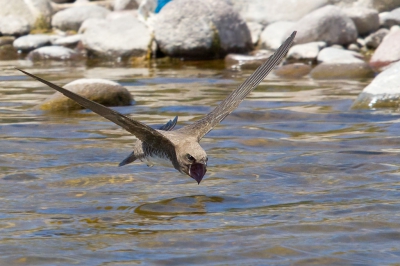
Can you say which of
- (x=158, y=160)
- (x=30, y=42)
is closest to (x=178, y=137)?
(x=158, y=160)

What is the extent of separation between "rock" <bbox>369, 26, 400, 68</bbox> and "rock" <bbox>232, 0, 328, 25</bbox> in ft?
10.5

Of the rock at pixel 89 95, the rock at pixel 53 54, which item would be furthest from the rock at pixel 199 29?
the rock at pixel 89 95

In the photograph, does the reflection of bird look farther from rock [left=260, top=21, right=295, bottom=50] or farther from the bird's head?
rock [left=260, top=21, right=295, bottom=50]

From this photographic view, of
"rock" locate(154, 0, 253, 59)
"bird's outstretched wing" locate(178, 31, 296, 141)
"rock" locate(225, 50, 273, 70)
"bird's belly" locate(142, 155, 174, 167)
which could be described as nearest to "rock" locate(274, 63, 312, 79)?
"rock" locate(225, 50, 273, 70)

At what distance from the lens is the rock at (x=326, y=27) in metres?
15.9

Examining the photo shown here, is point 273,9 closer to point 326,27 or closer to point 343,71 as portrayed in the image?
point 326,27

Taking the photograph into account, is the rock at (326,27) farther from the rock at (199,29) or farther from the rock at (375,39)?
the rock at (199,29)

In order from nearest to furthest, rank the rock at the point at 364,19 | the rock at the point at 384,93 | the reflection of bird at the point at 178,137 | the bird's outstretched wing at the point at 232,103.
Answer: the reflection of bird at the point at 178,137 < the bird's outstretched wing at the point at 232,103 < the rock at the point at 384,93 < the rock at the point at 364,19

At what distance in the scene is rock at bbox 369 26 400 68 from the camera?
14344 millimetres

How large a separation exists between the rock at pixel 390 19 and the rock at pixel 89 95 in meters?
8.04

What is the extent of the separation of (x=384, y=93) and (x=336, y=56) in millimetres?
4882

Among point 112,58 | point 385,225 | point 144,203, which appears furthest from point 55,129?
point 112,58

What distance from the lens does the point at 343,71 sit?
13859mm

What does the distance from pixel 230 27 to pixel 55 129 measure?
27.4 ft
